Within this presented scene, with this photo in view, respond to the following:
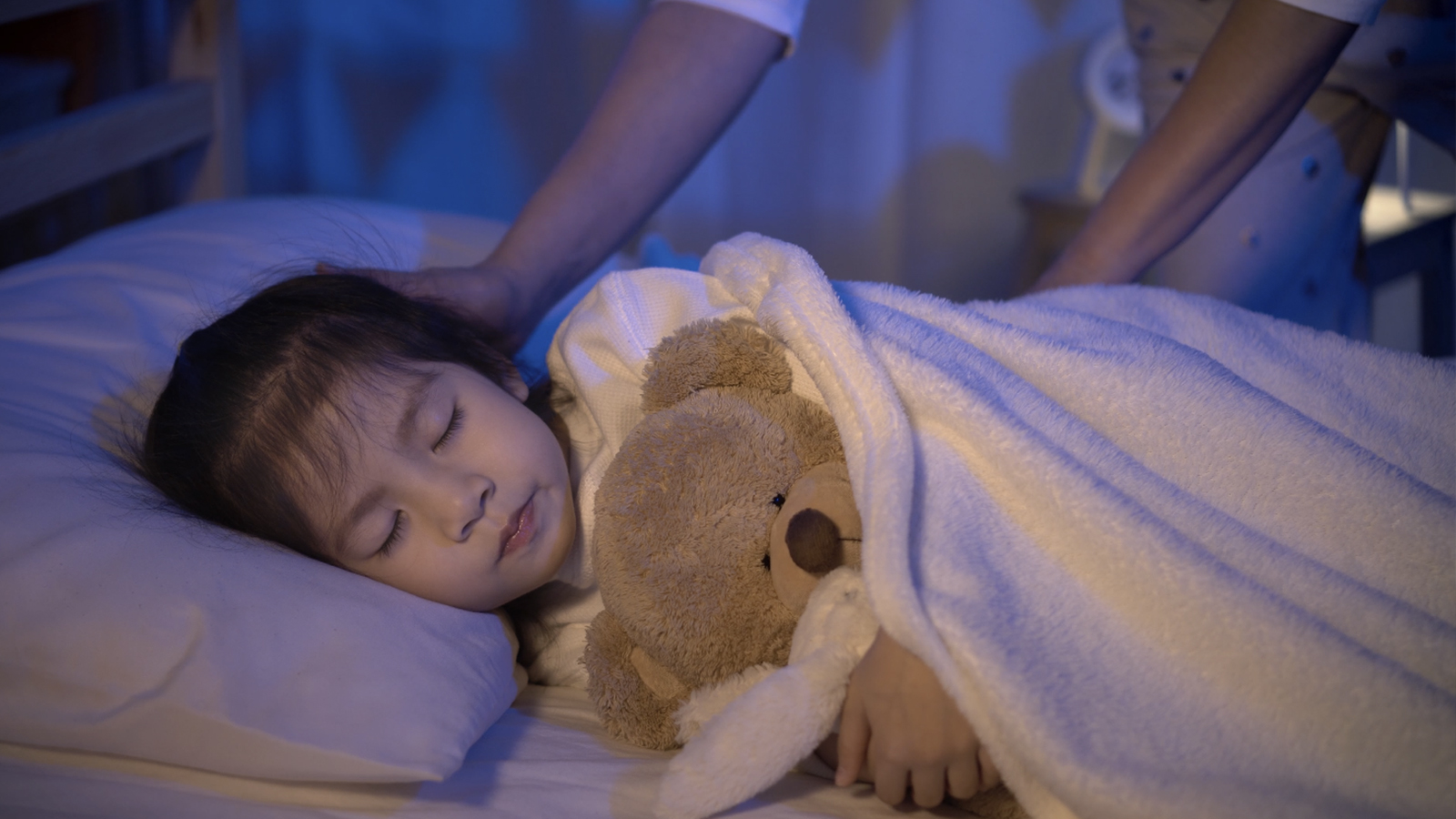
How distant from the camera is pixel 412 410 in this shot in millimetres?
784

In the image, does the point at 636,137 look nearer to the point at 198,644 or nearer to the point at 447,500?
the point at 447,500

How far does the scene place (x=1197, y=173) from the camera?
0.96 meters

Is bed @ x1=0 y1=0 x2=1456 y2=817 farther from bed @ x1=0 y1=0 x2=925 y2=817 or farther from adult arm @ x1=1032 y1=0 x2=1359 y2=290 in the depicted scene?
adult arm @ x1=1032 y1=0 x2=1359 y2=290

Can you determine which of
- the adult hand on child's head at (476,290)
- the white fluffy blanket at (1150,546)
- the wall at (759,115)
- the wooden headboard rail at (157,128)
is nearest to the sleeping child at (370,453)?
the adult hand on child's head at (476,290)

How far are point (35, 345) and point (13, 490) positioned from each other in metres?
0.28

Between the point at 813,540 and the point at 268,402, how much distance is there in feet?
1.54

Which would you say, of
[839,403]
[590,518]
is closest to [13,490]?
[590,518]

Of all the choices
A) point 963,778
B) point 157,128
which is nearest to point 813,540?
point 963,778

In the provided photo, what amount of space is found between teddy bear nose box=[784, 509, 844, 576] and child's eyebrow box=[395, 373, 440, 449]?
1.07 ft

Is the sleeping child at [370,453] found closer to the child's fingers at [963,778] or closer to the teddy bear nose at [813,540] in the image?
the teddy bear nose at [813,540]

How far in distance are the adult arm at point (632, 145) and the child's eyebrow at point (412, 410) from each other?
0.91 ft

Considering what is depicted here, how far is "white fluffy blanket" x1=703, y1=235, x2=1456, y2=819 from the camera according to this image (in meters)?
0.53

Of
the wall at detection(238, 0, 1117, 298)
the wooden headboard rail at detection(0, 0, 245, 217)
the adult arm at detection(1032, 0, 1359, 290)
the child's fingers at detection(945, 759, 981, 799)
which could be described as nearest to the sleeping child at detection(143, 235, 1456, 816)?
the child's fingers at detection(945, 759, 981, 799)

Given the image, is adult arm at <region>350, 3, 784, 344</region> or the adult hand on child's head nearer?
the adult hand on child's head
